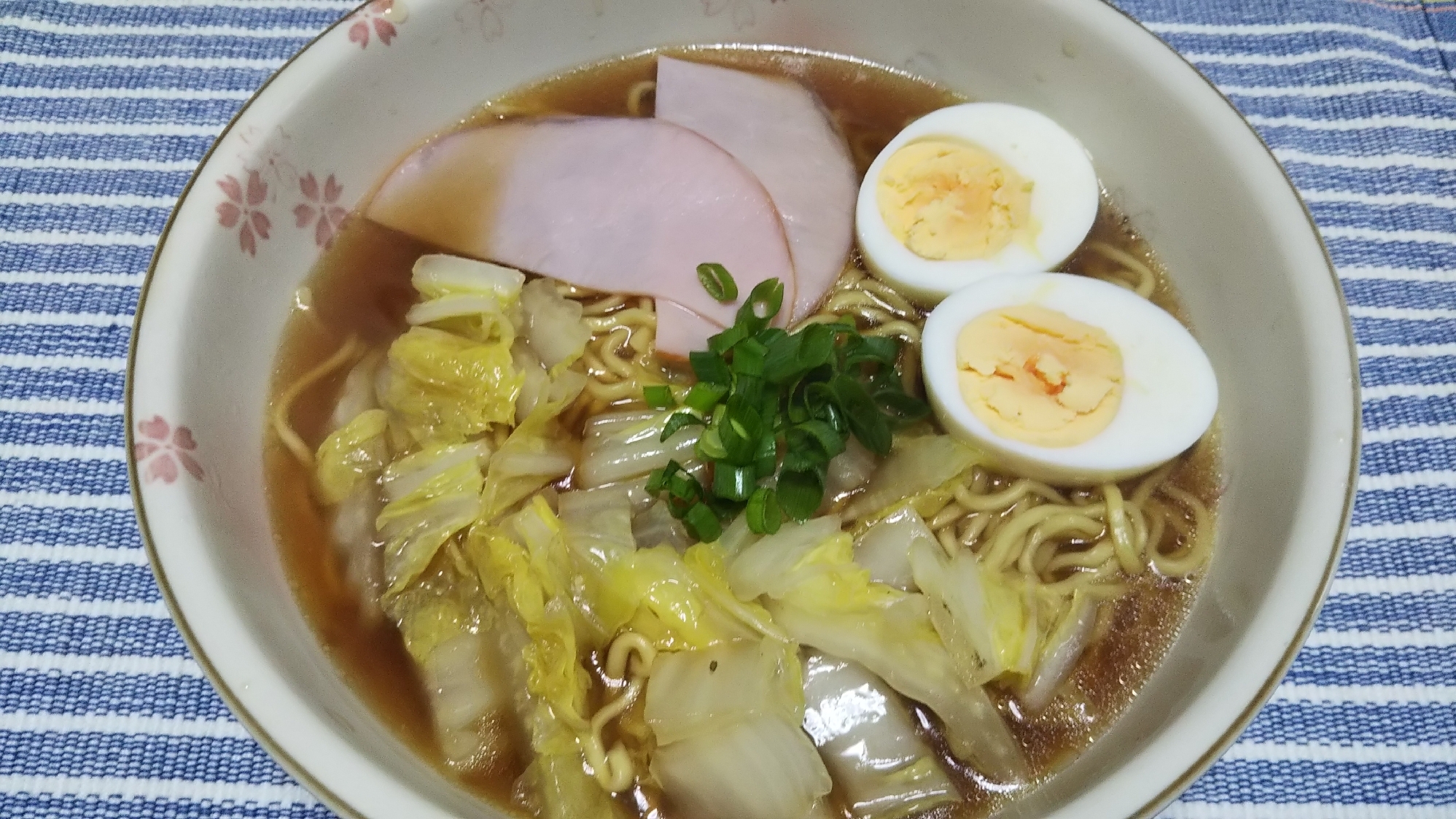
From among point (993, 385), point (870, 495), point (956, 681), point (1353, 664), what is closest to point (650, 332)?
point (870, 495)

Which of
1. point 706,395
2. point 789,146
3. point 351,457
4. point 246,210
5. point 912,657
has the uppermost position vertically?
point 246,210

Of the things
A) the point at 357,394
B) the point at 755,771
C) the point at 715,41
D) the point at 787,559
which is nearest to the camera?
the point at 755,771

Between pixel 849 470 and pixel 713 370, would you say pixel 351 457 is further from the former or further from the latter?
pixel 849 470

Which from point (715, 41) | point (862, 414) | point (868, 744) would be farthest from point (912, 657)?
point (715, 41)

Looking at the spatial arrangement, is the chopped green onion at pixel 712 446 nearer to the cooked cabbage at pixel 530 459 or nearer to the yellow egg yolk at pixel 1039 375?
the cooked cabbage at pixel 530 459

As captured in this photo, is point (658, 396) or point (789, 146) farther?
point (789, 146)

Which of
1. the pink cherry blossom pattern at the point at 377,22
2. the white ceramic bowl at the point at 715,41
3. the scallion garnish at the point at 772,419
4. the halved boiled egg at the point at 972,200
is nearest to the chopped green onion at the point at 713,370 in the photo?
the scallion garnish at the point at 772,419

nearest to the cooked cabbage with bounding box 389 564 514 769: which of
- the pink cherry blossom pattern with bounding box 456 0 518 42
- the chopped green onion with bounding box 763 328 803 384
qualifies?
the chopped green onion with bounding box 763 328 803 384
